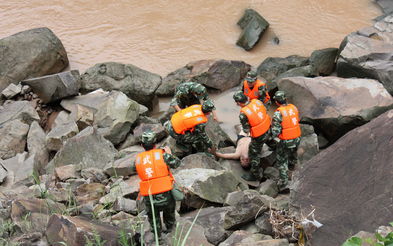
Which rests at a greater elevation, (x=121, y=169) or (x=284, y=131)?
(x=284, y=131)

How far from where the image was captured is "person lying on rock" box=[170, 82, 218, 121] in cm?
863

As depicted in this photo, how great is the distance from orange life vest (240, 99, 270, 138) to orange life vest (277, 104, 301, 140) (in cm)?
27

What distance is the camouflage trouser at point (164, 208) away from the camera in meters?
5.47

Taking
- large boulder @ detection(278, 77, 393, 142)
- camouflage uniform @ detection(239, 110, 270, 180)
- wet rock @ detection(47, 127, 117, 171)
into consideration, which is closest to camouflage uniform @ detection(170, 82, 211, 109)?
camouflage uniform @ detection(239, 110, 270, 180)

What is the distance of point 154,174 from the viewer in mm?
5438

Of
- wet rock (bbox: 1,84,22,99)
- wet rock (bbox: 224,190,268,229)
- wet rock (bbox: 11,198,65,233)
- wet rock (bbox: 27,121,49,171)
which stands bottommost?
wet rock (bbox: 27,121,49,171)

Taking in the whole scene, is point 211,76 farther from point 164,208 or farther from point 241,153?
point 164,208

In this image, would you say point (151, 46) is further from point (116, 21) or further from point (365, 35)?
point (365, 35)

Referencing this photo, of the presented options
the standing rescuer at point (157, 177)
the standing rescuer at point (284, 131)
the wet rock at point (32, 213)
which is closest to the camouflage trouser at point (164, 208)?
the standing rescuer at point (157, 177)

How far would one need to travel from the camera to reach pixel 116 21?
14664mm

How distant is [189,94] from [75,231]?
466 centimetres

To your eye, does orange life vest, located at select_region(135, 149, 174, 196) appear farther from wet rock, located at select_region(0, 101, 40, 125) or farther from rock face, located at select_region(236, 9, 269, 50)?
rock face, located at select_region(236, 9, 269, 50)

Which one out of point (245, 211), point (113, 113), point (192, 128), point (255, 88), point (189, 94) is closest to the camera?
point (245, 211)

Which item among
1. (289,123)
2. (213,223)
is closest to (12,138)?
(213,223)
